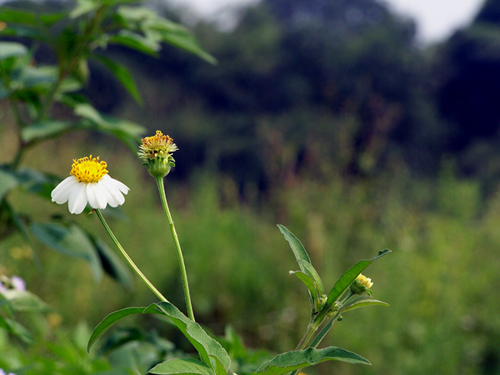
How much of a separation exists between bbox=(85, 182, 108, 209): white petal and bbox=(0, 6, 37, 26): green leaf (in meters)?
0.60

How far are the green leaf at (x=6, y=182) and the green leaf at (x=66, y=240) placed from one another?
0.09 meters

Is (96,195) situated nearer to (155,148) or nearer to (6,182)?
(155,148)

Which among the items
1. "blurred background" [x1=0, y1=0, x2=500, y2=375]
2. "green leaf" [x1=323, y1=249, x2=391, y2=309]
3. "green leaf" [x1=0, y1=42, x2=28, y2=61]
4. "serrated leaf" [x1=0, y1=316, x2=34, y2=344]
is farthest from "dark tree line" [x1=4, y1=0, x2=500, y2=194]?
"green leaf" [x1=323, y1=249, x2=391, y2=309]

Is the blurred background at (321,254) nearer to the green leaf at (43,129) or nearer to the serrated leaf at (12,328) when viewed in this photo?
the green leaf at (43,129)

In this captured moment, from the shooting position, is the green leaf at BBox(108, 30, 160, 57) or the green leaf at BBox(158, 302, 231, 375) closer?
the green leaf at BBox(158, 302, 231, 375)

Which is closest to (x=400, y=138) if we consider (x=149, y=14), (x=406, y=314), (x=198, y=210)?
(x=198, y=210)

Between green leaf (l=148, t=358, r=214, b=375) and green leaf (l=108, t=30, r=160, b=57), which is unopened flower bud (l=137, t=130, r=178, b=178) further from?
green leaf (l=108, t=30, r=160, b=57)

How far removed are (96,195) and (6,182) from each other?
0.44 metres

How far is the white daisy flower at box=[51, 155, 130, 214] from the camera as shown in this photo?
16.8 inches

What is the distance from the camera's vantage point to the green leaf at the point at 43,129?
84 centimetres

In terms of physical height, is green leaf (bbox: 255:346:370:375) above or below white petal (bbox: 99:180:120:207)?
below

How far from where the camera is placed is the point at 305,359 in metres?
0.37

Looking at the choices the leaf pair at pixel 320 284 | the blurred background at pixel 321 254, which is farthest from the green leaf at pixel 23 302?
the leaf pair at pixel 320 284

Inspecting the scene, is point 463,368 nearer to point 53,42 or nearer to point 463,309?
point 463,309
